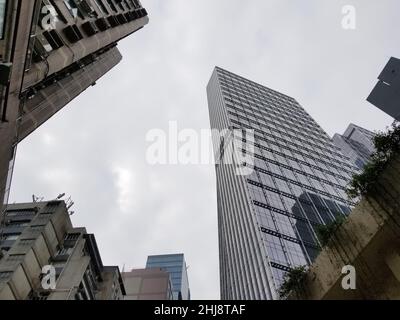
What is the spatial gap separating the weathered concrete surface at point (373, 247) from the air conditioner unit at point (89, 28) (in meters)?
20.2

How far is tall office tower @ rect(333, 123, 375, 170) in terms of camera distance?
411 feet

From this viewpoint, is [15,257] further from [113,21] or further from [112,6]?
[112,6]

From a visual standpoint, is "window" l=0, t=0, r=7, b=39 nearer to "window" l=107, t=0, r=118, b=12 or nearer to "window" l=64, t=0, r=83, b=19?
"window" l=64, t=0, r=83, b=19

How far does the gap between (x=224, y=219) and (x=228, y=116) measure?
87.8ft

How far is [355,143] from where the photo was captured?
136 m

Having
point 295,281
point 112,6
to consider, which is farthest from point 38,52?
point 295,281

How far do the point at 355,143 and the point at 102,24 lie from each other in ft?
445

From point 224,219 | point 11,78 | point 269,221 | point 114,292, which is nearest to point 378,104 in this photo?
point 269,221

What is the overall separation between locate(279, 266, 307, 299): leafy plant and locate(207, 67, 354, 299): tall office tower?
1083 inches

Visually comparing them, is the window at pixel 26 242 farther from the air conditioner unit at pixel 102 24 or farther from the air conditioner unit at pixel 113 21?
the air conditioner unit at pixel 113 21

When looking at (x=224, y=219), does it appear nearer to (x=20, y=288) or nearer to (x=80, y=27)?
(x=20, y=288)

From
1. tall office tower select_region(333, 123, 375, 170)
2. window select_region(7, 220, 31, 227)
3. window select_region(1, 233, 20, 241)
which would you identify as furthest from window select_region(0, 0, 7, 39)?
tall office tower select_region(333, 123, 375, 170)

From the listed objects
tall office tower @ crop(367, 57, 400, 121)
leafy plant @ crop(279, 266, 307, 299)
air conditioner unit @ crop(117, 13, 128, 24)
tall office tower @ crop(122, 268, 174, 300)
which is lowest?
tall office tower @ crop(122, 268, 174, 300)

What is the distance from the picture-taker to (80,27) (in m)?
20.6
